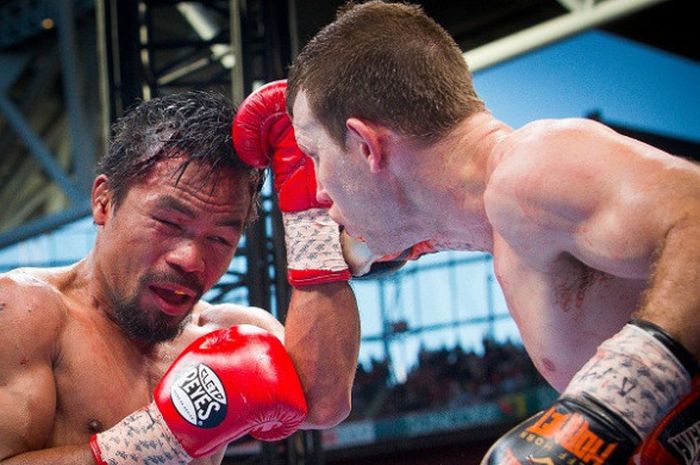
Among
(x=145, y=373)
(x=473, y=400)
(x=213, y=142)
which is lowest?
(x=473, y=400)

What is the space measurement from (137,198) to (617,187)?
4.16 ft

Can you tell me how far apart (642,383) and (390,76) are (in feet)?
2.43

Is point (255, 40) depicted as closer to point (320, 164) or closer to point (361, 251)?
point (361, 251)

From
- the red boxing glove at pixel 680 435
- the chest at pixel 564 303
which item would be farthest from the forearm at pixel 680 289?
the chest at pixel 564 303

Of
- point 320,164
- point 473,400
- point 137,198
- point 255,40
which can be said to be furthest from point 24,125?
point 320,164

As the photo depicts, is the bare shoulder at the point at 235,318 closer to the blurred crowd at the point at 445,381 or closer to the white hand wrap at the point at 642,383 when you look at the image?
the white hand wrap at the point at 642,383

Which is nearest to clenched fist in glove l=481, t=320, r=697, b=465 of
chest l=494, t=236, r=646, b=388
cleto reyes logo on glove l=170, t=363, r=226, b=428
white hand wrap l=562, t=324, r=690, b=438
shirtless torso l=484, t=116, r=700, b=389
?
white hand wrap l=562, t=324, r=690, b=438

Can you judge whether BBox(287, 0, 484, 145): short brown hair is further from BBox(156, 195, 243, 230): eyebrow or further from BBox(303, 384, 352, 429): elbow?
BBox(303, 384, 352, 429): elbow

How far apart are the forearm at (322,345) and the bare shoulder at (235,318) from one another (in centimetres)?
21

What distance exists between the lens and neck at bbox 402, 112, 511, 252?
4.89 ft

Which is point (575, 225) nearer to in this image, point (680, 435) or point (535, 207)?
point (535, 207)

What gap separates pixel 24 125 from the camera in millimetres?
7660

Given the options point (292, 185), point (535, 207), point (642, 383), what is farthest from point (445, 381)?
point (642, 383)

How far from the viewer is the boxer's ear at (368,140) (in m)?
1.56
